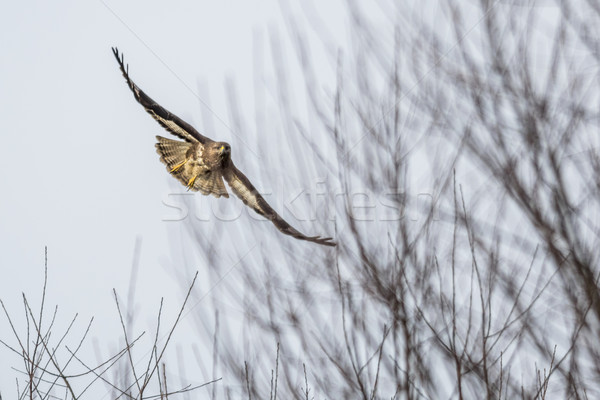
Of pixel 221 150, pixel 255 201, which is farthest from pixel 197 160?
pixel 255 201

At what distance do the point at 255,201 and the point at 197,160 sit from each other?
0.99 m

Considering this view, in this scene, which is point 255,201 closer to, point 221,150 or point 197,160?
point 221,150

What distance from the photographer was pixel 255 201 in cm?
602

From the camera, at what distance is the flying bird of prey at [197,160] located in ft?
20.0

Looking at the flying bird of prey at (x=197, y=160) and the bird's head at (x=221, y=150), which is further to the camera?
the bird's head at (x=221, y=150)

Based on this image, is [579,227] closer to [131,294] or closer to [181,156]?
[131,294]

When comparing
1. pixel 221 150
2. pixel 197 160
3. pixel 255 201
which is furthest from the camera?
pixel 197 160

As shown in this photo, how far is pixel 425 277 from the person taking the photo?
4.07 meters

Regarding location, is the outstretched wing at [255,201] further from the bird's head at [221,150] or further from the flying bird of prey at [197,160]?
the bird's head at [221,150]

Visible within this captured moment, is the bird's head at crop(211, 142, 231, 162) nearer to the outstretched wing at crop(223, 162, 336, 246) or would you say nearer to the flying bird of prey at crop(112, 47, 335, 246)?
the flying bird of prey at crop(112, 47, 335, 246)

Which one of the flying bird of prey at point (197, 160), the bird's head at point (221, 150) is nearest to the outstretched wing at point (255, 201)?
the flying bird of prey at point (197, 160)

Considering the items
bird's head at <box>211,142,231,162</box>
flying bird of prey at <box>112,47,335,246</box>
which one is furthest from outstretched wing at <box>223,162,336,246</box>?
bird's head at <box>211,142,231,162</box>

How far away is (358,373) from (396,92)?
5.83ft

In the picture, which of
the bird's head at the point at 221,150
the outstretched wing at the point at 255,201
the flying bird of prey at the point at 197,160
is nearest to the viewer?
the outstretched wing at the point at 255,201
